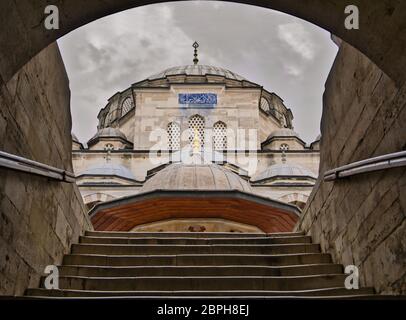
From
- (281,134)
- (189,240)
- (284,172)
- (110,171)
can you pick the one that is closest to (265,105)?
(281,134)

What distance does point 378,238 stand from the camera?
4.73m

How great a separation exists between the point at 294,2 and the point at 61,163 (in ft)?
11.8

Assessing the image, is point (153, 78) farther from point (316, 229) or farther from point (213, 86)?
point (316, 229)

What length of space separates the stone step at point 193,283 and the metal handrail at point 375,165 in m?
1.09

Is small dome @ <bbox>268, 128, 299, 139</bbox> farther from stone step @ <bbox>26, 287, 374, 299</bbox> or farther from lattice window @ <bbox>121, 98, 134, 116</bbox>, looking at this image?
stone step @ <bbox>26, 287, 374, 299</bbox>

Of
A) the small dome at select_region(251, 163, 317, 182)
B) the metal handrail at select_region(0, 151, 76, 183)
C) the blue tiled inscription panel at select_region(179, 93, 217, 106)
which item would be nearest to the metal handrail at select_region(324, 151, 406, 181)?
the metal handrail at select_region(0, 151, 76, 183)

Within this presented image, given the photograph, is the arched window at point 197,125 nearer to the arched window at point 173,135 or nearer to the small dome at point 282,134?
the arched window at point 173,135

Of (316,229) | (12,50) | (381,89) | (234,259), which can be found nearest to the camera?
(12,50)

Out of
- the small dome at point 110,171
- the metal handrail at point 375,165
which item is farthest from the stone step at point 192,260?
the small dome at point 110,171

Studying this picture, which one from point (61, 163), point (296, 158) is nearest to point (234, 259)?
point (61, 163)

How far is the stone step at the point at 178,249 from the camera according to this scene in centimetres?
654

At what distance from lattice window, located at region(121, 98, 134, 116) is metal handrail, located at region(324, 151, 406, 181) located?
3559cm

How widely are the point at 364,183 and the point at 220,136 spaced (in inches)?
1207
